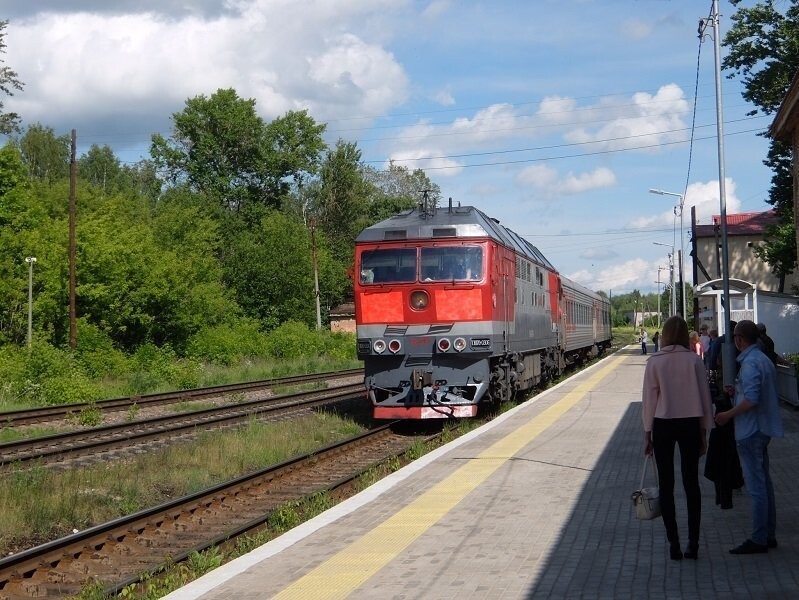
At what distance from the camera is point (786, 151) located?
35.9 meters

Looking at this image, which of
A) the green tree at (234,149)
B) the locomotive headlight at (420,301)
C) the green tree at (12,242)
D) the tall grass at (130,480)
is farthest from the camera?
the green tree at (234,149)

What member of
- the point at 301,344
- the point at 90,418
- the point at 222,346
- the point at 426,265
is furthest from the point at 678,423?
the point at 301,344

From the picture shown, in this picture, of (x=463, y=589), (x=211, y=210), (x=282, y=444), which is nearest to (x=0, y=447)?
(x=282, y=444)

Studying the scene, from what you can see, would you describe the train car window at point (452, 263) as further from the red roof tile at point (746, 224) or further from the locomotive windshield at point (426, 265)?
the red roof tile at point (746, 224)

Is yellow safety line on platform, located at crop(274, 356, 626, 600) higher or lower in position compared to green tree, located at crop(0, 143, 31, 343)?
lower

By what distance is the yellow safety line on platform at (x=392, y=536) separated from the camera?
6.46 meters

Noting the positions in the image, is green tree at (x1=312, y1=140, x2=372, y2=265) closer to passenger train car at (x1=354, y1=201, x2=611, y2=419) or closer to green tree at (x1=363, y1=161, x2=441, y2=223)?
green tree at (x1=363, y1=161, x2=441, y2=223)

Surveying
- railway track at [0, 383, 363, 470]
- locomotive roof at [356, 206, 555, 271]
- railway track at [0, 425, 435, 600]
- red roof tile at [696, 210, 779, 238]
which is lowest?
railway track at [0, 425, 435, 600]

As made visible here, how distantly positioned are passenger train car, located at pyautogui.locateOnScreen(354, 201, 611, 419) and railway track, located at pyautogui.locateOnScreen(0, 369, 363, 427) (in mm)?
6427

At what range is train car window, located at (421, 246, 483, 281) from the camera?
698 inches

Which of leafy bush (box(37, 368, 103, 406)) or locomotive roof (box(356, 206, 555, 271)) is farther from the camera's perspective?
leafy bush (box(37, 368, 103, 406))

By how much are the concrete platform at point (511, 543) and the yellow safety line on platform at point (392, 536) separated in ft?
0.04

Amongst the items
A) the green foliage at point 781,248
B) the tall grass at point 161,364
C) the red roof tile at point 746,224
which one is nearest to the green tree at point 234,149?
the tall grass at point 161,364

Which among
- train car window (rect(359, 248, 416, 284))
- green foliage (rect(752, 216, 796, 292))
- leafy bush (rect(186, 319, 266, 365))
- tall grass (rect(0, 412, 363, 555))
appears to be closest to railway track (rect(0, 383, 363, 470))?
tall grass (rect(0, 412, 363, 555))
